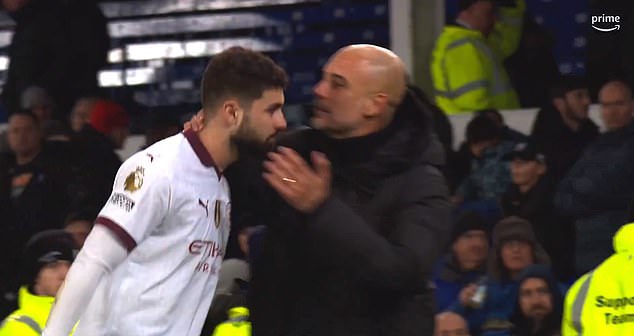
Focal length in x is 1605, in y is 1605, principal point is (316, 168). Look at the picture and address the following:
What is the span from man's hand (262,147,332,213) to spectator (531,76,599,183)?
4.28 m

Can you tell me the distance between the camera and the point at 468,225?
7844mm

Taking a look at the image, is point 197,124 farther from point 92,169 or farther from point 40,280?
point 92,169

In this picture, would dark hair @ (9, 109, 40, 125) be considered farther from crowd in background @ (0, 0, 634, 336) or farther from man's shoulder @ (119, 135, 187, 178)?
man's shoulder @ (119, 135, 187, 178)

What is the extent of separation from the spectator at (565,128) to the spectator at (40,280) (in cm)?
253

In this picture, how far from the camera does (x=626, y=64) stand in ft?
28.0

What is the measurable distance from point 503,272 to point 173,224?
3.50m

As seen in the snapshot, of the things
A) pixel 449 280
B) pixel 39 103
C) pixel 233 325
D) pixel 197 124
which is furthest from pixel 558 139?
pixel 197 124

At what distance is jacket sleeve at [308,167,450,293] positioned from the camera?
4031 millimetres

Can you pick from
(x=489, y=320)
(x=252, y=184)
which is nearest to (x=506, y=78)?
(x=489, y=320)

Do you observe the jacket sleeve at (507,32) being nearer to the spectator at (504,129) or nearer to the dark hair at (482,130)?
the spectator at (504,129)

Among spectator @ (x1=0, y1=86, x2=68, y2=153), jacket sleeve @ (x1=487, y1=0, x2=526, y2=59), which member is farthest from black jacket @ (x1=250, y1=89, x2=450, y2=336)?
spectator @ (x1=0, y1=86, x2=68, y2=153)

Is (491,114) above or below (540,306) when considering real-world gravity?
above

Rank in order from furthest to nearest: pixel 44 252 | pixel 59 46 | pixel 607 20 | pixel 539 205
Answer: pixel 59 46, pixel 607 20, pixel 539 205, pixel 44 252

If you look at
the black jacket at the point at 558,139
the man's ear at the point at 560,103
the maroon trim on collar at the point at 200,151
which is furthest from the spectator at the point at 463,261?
the maroon trim on collar at the point at 200,151
